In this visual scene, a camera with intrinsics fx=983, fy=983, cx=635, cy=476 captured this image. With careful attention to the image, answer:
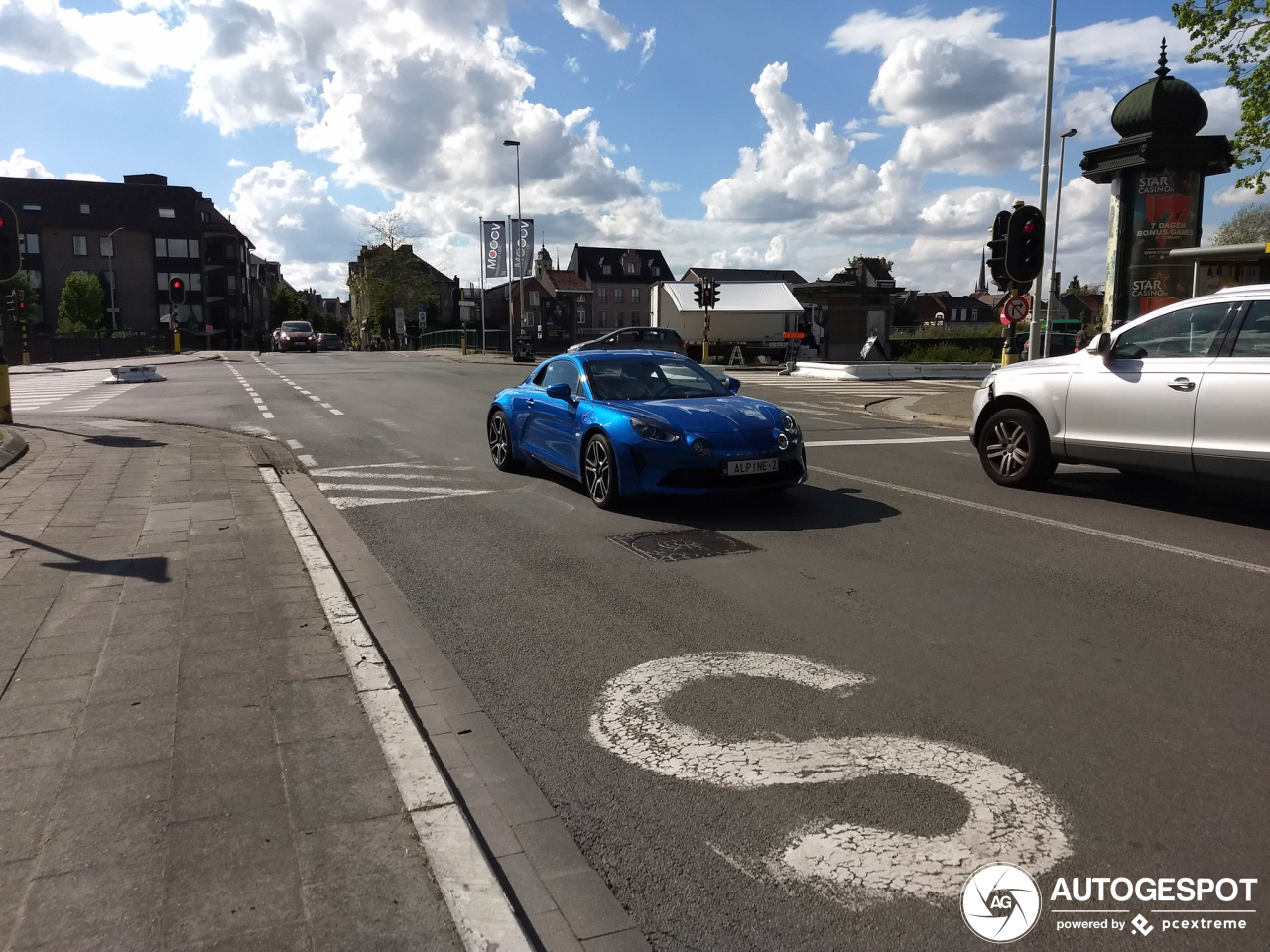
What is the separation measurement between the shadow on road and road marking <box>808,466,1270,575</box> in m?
1.11

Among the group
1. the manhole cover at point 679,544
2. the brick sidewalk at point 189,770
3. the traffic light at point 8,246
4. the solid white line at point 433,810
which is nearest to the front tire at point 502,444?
the manhole cover at point 679,544

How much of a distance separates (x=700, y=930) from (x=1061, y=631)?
319 centimetres

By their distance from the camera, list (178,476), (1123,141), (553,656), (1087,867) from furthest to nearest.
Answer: (1123,141), (178,476), (553,656), (1087,867)

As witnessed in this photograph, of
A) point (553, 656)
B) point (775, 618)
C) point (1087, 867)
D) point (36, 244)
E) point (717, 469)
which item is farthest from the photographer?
point (36, 244)

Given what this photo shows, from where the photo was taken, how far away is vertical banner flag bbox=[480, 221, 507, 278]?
4853 centimetres

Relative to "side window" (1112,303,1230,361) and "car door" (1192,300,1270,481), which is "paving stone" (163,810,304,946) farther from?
"side window" (1112,303,1230,361)

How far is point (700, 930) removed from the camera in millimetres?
2613

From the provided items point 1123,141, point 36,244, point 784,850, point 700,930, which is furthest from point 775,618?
point 36,244

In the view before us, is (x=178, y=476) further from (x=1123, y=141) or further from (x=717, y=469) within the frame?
(x=1123, y=141)

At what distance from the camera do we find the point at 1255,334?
7.51m

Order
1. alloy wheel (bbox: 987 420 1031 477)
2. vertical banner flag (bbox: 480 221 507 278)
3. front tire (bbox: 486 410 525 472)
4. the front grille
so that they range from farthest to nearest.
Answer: vertical banner flag (bbox: 480 221 507 278), front tire (bbox: 486 410 525 472), alloy wheel (bbox: 987 420 1031 477), the front grille

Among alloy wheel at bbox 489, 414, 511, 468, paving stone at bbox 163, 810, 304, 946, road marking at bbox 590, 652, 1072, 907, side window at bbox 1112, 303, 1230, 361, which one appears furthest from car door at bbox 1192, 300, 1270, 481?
paving stone at bbox 163, 810, 304, 946

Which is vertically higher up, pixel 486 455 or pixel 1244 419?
pixel 1244 419

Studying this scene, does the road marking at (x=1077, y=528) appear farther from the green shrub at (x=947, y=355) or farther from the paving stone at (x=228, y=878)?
the green shrub at (x=947, y=355)
